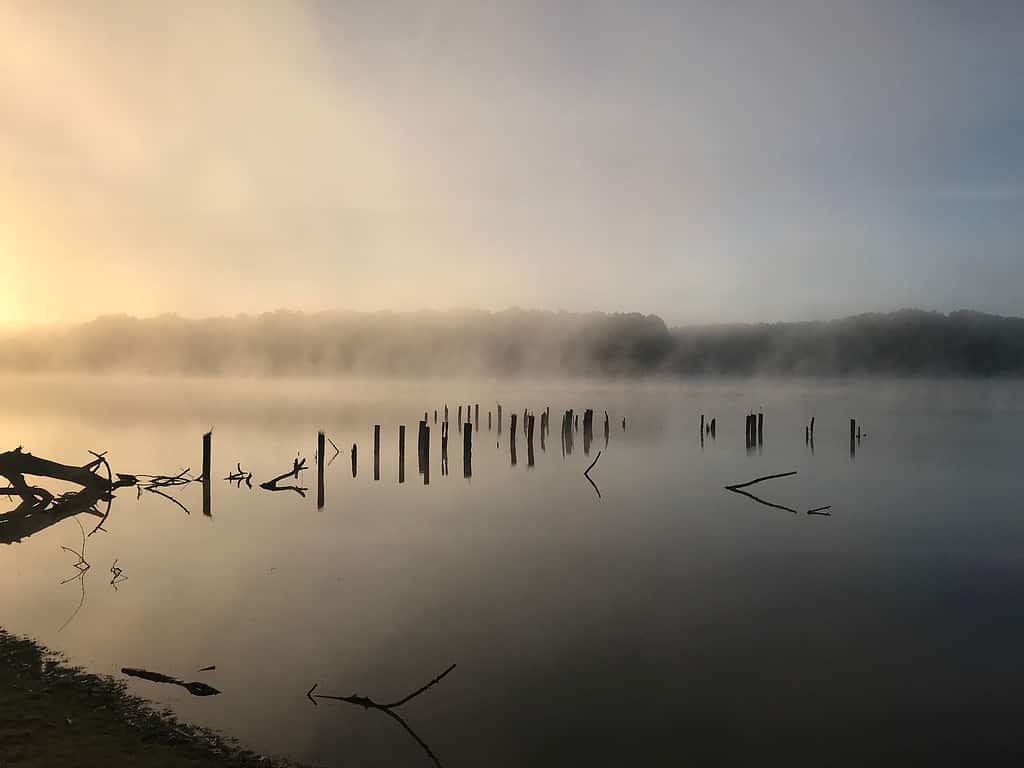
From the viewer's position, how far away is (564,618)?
38.8 ft

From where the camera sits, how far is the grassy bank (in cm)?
602

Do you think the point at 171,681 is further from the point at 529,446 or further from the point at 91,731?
the point at 529,446

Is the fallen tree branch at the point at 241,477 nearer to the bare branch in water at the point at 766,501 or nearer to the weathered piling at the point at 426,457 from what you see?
the weathered piling at the point at 426,457

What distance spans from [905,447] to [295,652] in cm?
4774

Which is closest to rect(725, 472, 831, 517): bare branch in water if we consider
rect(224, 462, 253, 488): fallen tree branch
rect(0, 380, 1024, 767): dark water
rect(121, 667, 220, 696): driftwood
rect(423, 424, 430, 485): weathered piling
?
rect(0, 380, 1024, 767): dark water

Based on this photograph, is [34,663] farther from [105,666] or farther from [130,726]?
[130,726]

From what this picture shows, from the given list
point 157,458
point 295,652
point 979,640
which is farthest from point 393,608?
point 157,458

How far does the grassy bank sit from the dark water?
57 cm

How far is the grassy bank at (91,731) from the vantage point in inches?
237

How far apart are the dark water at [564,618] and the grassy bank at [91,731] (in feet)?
1.87

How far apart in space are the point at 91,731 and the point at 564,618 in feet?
24.3

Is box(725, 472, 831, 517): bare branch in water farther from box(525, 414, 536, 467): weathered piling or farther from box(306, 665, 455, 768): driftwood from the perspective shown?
box(306, 665, 455, 768): driftwood

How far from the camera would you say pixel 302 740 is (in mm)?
7320

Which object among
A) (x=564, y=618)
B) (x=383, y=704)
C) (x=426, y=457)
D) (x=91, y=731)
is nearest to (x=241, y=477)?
A: (x=426, y=457)
